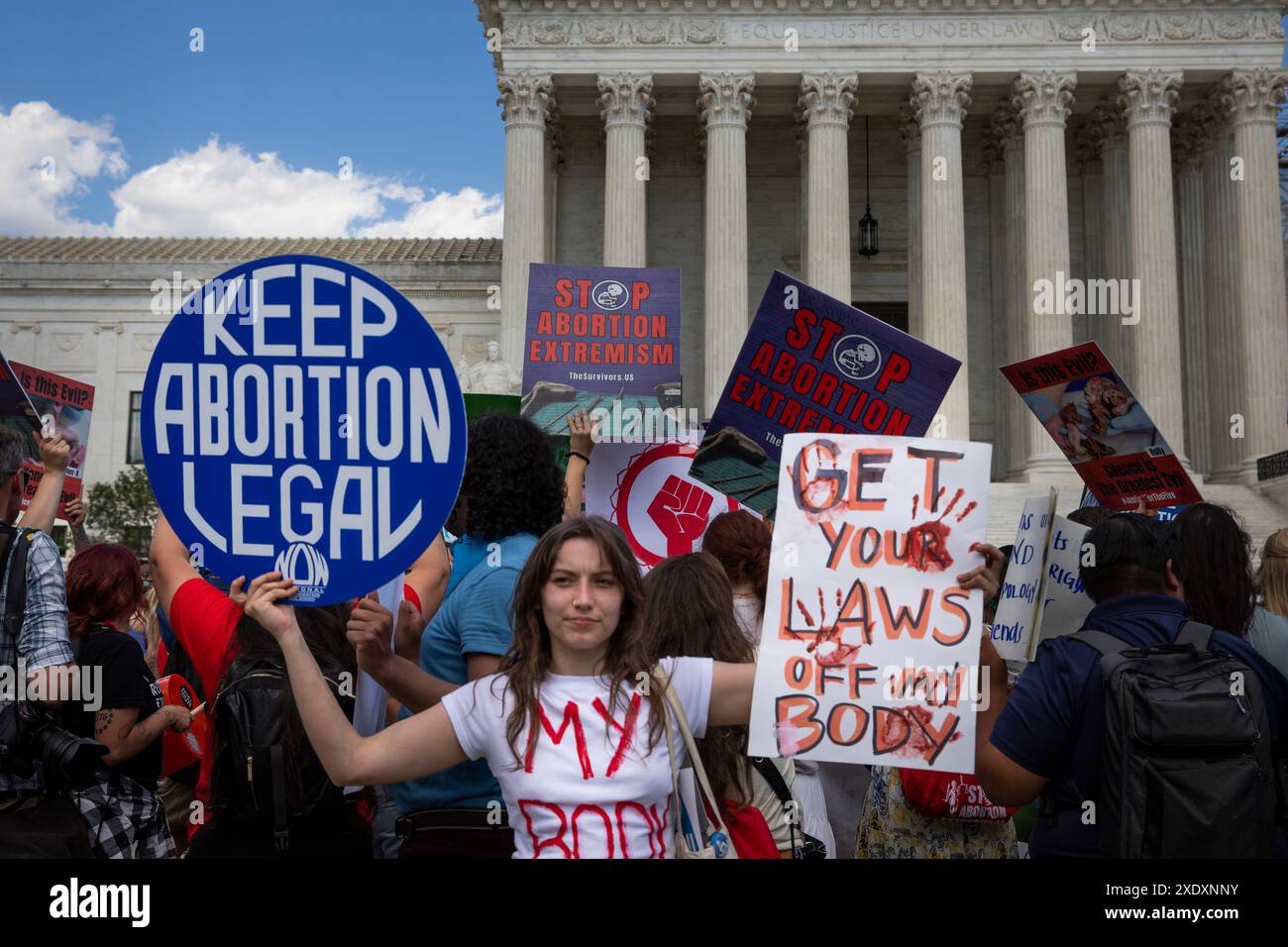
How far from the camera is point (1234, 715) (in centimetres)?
338

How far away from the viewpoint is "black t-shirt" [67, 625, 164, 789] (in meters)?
4.35

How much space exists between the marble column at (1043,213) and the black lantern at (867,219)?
4141 millimetres

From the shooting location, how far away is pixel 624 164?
2956 cm

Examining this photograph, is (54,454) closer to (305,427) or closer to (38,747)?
(38,747)

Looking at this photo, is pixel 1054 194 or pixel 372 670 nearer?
pixel 372 670

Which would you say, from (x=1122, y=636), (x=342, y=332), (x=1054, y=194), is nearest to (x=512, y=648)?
(x=342, y=332)

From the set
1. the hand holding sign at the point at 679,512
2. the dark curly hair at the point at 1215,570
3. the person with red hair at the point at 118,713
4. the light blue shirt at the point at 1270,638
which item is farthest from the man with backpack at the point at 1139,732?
the hand holding sign at the point at 679,512

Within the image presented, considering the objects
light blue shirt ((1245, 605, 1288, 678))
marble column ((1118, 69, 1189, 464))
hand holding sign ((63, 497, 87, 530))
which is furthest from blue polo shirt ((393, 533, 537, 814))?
marble column ((1118, 69, 1189, 464))

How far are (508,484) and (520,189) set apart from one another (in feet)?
87.1

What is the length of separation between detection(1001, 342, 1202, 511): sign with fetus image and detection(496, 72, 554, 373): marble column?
2094 centimetres

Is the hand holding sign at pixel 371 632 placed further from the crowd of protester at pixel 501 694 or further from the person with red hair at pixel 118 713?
the person with red hair at pixel 118 713

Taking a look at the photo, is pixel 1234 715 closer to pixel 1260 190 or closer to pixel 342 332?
pixel 342 332

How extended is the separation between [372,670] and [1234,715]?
2.47 m

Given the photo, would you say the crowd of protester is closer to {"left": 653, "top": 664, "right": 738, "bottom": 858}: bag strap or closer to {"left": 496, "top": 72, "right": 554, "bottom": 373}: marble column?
{"left": 653, "top": 664, "right": 738, "bottom": 858}: bag strap
